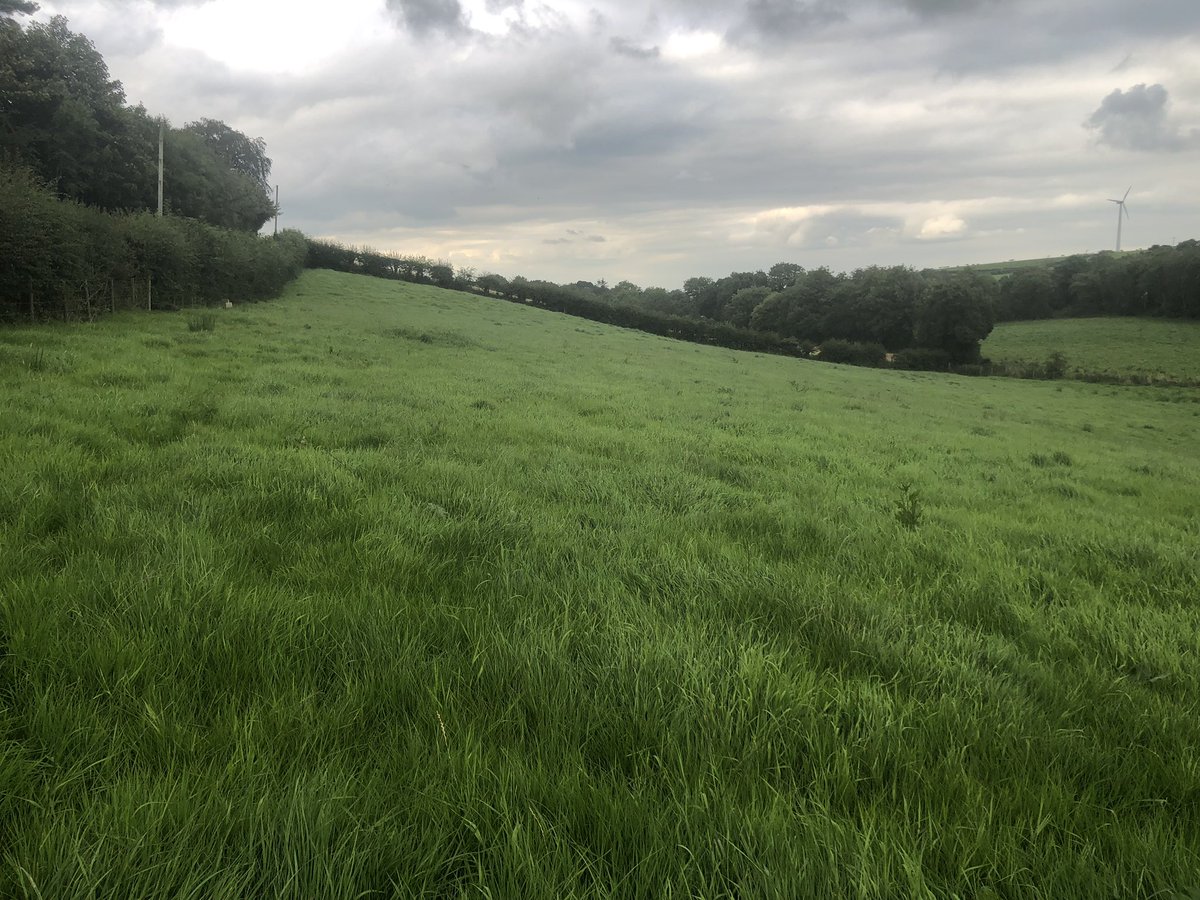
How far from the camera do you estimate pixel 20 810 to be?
160 cm

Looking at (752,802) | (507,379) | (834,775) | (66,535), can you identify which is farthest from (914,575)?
(507,379)

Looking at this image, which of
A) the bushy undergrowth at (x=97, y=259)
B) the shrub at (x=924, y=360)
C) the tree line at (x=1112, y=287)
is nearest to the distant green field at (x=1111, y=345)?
the tree line at (x=1112, y=287)

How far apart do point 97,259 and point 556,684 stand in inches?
891

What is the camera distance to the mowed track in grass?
1586 millimetres

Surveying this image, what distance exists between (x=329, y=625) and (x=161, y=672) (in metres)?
0.63

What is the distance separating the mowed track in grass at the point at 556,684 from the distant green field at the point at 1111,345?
198 feet

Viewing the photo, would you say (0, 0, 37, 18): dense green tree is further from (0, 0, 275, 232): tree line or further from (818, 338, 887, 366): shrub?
(818, 338, 887, 366): shrub

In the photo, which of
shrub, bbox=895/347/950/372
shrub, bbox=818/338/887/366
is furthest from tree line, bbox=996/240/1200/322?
shrub, bbox=818/338/887/366

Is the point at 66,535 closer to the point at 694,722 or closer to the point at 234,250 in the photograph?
the point at 694,722

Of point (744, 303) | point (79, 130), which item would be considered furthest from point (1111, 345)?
point (79, 130)

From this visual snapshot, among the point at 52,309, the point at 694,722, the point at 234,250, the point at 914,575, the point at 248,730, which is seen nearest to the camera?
the point at 248,730

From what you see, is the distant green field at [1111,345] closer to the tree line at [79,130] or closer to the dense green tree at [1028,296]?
the dense green tree at [1028,296]

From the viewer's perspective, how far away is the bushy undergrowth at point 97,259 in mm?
14500

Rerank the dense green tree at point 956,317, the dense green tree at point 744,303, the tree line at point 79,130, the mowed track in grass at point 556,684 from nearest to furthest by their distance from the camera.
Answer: the mowed track in grass at point 556,684 → the tree line at point 79,130 → the dense green tree at point 956,317 → the dense green tree at point 744,303
